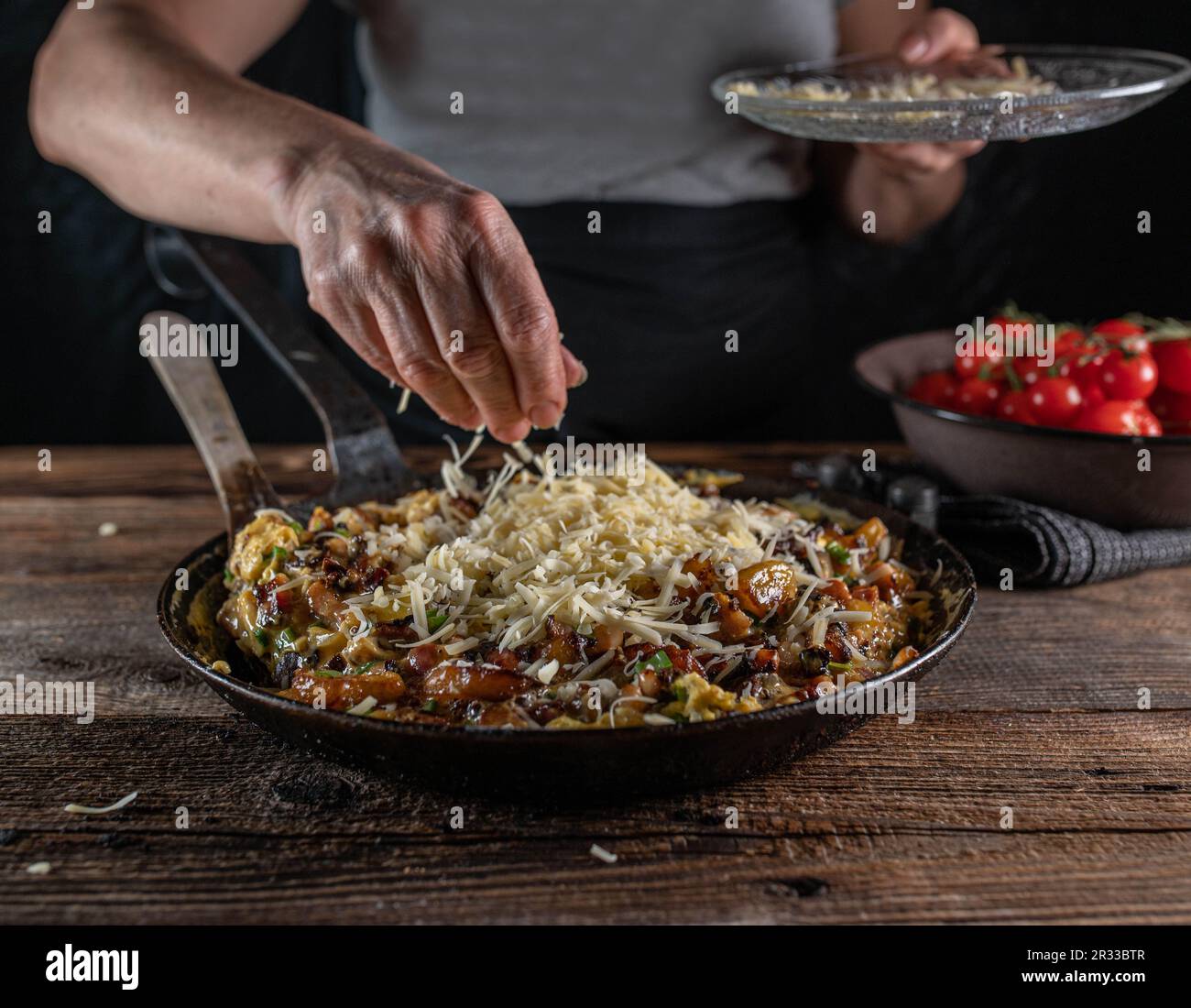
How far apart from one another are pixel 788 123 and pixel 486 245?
75 centimetres

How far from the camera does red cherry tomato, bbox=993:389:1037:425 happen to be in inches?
82.3

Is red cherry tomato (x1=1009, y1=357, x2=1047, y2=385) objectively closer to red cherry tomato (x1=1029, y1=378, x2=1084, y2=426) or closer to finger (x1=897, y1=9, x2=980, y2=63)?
red cherry tomato (x1=1029, y1=378, x2=1084, y2=426)

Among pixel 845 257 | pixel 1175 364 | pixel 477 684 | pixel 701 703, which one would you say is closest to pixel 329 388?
pixel 477 684

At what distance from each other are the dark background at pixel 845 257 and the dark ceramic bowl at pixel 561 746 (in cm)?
296

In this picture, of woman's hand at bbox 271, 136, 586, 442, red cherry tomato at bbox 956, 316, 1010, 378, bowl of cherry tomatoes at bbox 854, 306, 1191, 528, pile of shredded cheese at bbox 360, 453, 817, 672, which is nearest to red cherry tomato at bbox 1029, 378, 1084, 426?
bowl of cherry tomatoes at bbox 854, 306, 1191, 528

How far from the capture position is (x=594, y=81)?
105 inches

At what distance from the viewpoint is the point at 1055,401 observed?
2.06 meters

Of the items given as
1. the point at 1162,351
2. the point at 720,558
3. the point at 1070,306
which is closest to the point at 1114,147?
the point at 1070,306

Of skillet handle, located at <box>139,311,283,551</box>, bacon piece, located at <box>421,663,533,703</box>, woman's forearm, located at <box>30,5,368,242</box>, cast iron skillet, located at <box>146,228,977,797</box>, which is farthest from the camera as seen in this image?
skillet handle, located at <box>139,311,283,551</box>

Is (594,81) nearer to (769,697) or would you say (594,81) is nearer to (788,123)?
(788,123)

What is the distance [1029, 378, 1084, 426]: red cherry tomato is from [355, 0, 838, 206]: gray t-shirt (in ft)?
3.52

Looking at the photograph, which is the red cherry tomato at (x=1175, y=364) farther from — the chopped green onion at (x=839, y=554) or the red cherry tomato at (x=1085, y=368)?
the chopped green onion at (x=839, y=554)

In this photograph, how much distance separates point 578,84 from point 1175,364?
4.93ft

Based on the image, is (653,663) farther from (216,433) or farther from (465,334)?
(216,433)
